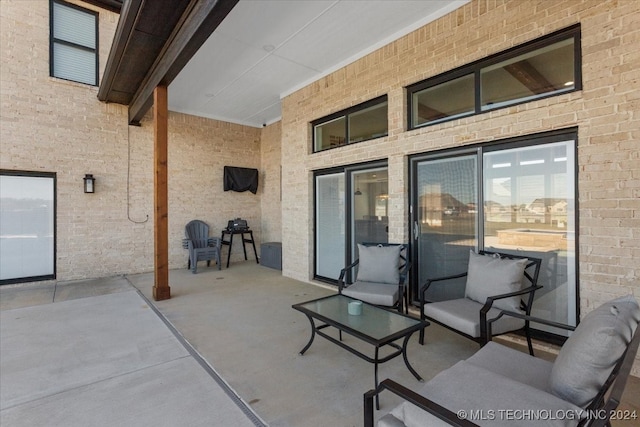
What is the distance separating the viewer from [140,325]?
136 inches

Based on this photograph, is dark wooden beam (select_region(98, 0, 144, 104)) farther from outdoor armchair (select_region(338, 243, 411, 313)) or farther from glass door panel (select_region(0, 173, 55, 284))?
outdoor armchair (select_region(338, 243, 411, 313))

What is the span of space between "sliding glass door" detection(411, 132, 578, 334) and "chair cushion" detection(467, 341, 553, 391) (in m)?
1.37

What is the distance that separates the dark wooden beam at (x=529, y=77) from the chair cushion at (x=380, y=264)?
2089 mm

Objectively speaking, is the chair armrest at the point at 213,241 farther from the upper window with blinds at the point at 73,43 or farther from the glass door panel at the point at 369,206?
the upper window with blinds at the point at 73,43

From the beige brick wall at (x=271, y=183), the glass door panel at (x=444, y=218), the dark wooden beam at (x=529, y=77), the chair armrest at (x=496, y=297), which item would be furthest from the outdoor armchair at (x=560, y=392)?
the beige brick wall at (x=271, y=183)

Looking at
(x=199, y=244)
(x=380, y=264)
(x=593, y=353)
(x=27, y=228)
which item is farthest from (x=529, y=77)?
(x=27, y=228)

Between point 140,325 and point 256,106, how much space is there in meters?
4.87

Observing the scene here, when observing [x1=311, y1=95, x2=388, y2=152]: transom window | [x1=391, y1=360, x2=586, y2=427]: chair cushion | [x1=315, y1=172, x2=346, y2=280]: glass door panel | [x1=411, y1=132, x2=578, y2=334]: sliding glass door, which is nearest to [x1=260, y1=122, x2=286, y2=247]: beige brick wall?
[x1=315, y1=172, x2=346, y2=280]: glass door panel

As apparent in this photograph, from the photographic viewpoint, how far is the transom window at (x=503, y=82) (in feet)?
8.96

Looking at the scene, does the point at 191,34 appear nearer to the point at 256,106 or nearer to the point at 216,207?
the point at 256,106

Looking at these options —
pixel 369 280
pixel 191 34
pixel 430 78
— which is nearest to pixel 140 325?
pixel 369 280

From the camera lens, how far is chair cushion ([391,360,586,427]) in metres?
1.22

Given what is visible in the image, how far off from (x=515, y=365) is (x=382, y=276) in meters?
1.90

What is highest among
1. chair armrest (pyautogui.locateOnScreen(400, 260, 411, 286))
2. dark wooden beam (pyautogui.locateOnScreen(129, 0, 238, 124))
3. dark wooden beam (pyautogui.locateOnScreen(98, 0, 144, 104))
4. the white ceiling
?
the white ceiling
